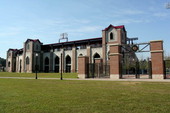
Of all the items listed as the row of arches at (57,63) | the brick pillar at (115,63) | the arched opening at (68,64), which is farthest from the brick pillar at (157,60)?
the row of arches at (57,63)

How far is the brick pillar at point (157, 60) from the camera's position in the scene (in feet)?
71.7

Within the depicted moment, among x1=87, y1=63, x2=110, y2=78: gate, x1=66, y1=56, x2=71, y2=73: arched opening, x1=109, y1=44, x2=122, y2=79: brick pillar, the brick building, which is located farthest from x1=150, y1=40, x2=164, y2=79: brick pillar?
x1=66, y1=56, x2=71, y2=73: arched opening

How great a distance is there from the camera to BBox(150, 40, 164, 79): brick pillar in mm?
21859

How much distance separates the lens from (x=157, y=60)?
2222cm

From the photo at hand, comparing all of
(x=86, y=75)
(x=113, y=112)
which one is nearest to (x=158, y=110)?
(x=113, y=112)

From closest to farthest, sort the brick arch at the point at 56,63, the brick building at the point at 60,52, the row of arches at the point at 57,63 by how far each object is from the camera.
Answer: the brick building at the point at 60,52
the row of arches at the point at 57,63
the brick arch at the point at 56,63

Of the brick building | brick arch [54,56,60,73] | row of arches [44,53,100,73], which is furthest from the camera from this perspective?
brick arch [54,56,60,73]

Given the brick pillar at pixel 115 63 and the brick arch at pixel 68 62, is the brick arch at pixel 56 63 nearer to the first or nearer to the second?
the brick arch at pixel 68 62

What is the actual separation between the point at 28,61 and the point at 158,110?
236 feet

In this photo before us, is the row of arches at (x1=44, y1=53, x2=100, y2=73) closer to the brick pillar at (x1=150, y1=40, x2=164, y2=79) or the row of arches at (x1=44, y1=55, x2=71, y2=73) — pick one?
the row of arches at (x1=44, y1=55, x2=71, y2=73)

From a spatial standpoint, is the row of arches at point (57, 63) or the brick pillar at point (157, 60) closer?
the brick pillar at point (157, 60)

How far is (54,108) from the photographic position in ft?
20.5

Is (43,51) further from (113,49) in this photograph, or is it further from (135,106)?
(135,106)

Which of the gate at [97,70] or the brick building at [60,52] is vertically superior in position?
the brick building at [60,52]
